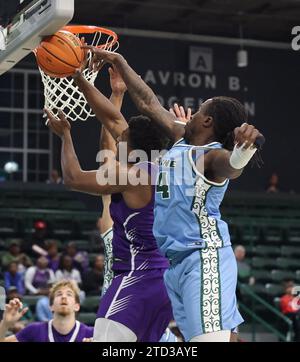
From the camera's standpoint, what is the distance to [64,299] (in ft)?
20.8

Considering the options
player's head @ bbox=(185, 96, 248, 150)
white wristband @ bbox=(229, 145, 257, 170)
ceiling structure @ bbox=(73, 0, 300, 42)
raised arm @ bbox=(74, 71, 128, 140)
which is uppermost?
ceiling structure @ bbox=(73, 0, 300, 42)

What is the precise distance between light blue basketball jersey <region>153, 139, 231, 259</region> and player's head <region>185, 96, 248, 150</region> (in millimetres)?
113

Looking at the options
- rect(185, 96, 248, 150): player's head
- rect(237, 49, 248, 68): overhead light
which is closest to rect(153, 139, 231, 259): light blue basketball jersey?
rect(185, 96, 248, 150): player's head

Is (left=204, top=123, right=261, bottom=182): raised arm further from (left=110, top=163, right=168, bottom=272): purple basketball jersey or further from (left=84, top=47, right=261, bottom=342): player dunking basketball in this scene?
(left=110, top=163, right=168, bottom=272): purple basketball jersey

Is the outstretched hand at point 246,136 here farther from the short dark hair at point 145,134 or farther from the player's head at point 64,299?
the player's head at point 64,299

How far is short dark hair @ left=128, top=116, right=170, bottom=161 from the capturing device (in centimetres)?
512

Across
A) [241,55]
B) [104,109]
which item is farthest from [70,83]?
[241,55]

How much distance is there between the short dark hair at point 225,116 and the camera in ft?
15.5

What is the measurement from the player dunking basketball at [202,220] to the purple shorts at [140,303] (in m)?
0.31

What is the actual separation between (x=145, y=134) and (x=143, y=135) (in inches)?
0.5

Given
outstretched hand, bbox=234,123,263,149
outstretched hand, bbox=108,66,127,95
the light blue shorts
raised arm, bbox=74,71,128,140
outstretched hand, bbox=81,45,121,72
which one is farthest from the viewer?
outstretched hand, bbox=108,66,127,95

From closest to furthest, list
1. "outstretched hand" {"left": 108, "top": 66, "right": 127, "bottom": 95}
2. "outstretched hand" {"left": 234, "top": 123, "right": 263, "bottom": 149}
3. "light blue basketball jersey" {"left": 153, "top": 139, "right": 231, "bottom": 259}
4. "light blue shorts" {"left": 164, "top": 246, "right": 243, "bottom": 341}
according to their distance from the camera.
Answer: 1. "outstretched hand" {"left": 234, "top": 123, "right": 263, "bottom": 149}
2. "light blue shorts" {"left": 164, "top": 246, "right": 243, "bottom": 341}
3. "light blue basketball jersey" {"left": 153, "top": 139, "right": 231, "bottom": 259}
4. "outstretched hand" {"left": 108, "top": 66, "right": 127, "bottom": 95}

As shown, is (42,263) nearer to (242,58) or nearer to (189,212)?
(189,212)

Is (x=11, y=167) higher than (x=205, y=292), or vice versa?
(x=11, y=167)
